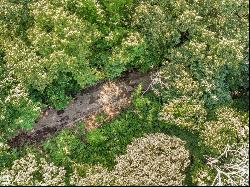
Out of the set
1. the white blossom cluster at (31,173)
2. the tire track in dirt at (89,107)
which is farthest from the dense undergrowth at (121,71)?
the tire track in dirt at (89,107)

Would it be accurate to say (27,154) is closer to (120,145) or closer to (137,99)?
(120,145)

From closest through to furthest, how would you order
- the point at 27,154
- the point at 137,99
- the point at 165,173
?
the point at 165,173 → the point at 27,154 → the point at 137,99

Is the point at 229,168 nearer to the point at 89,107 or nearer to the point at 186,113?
the point at 186,113

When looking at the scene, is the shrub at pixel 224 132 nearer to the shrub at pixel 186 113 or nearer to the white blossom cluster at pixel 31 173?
the shrub at pixel 186 113

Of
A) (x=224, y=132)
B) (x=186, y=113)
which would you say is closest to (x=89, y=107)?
(x=186, y=113)

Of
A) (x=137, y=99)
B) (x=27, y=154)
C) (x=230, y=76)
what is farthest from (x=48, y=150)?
(x=230, y=76)

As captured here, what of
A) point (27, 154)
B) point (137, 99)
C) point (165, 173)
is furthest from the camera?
→ point (137, 99)
